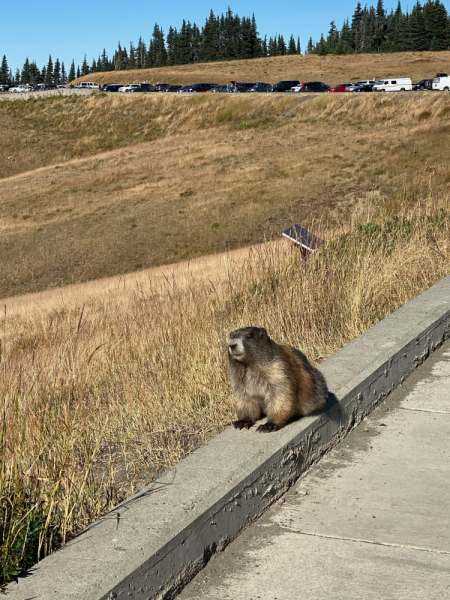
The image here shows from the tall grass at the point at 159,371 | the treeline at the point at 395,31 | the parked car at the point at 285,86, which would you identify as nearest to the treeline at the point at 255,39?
the treeline at the point at 395,31

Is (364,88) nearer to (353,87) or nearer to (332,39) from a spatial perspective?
(353,87)

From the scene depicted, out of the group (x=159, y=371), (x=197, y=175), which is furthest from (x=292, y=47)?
(x=159, y=371)

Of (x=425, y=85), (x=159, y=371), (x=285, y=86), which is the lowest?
(x=159, y=371)

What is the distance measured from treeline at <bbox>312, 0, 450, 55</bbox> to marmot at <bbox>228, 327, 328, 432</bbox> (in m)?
142

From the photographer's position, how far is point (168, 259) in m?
33.0

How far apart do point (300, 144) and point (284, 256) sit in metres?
47.4

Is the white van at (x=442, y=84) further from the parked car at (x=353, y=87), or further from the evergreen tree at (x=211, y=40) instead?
the evergreen tree at (x=211, y=40)

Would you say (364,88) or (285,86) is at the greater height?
(285,86)

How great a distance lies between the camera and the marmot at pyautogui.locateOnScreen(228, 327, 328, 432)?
3.76 meters

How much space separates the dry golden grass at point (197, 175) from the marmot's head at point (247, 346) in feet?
44.0

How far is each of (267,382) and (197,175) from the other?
45.7 m

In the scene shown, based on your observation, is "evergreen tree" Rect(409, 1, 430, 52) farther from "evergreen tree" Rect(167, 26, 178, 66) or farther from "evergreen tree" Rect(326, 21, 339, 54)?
"evergreen tree" Rect(167, 26, 178, 66)

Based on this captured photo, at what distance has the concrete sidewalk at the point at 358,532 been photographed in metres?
2.81

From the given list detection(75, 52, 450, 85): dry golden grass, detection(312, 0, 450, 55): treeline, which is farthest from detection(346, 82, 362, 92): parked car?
detection(312, 0, 450, 55): treeline
